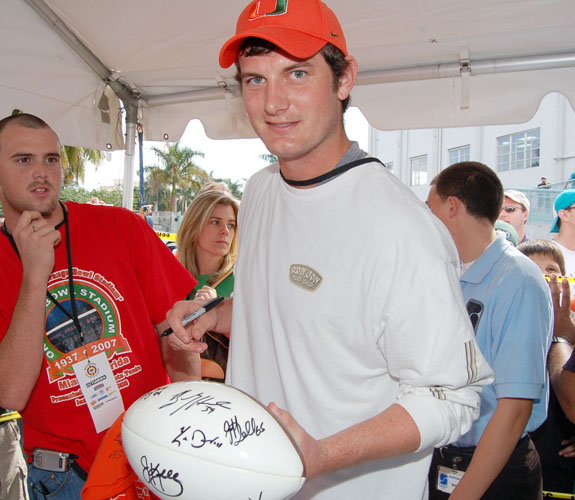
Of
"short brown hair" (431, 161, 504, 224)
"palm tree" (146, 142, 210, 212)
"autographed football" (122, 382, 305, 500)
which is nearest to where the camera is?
"autographed football" (122, 382, 305, 500)

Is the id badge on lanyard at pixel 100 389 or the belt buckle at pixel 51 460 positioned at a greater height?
the id badge on lanyard at pixel 100 389

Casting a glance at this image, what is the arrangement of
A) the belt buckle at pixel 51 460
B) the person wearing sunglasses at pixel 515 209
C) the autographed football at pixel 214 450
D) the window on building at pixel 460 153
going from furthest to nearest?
the window on building at pixel 460 153
the person wearing sunglasses at pixel 515 209
the belt buckle at pixel 51 460
the autographed football at pixel 214 450

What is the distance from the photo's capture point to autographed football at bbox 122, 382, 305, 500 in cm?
100

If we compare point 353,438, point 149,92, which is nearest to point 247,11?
point 353,438

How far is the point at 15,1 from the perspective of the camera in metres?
2.90

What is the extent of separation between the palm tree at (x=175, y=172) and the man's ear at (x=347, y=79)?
50220 mm

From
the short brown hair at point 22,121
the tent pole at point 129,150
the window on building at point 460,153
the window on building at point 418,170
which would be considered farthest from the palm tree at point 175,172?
the short brown hair at point 22,121

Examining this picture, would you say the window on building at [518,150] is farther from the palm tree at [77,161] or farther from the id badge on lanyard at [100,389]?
the id badge on lanyard at [100,389]

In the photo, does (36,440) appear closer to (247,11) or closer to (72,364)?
(72,364)

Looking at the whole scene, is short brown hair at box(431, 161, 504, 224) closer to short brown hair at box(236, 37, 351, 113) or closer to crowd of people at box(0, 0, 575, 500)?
crowd of people at box(0, 0, 575, 500)

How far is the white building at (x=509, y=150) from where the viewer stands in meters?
18.3

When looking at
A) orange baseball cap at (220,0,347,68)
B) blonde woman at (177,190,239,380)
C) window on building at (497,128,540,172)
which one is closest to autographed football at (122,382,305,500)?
orange baseball cap at (220,0,347,68)

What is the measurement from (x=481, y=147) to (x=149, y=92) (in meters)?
22.1

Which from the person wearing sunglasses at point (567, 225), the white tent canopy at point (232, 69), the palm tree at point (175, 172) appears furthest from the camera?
the palm tree at point (175, 172)
